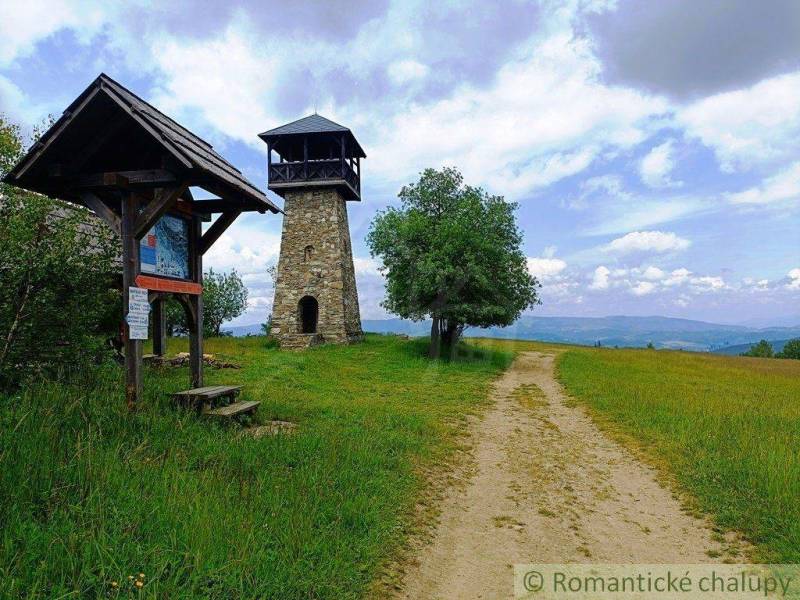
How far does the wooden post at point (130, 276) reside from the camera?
7070mm

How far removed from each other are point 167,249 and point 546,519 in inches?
263

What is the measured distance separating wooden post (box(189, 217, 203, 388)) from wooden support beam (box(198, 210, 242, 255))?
0.32ft

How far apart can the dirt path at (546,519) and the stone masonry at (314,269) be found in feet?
59.7

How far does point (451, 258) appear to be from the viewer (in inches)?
888

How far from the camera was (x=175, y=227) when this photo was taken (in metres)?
8.35

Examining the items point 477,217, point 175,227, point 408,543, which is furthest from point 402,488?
point 477,217

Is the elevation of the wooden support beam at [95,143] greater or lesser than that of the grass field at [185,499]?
greater

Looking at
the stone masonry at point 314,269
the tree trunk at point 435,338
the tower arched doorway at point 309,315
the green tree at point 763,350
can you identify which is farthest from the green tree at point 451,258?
the green tree at point 763,350

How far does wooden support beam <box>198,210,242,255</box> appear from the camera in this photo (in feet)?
29.3

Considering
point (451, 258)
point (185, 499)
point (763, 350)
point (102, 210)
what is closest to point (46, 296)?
point (102, 210)

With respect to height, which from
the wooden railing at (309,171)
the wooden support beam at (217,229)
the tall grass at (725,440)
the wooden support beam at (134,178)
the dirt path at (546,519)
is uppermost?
the wooden railing at (309,171)

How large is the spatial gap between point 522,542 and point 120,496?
373 centimetres

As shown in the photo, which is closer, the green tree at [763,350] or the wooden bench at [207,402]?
the wooden bench at [207,402]

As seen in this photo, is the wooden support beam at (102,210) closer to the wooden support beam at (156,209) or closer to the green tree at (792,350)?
the wooden support beam at (156,209)
